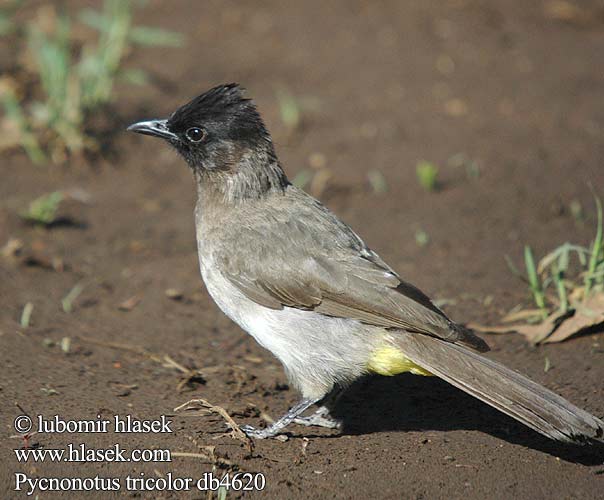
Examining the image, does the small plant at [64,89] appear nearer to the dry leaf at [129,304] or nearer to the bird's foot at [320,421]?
the dry leaf at [129,304]

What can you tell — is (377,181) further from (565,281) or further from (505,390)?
(505,390)

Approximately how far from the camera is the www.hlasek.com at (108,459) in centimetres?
409

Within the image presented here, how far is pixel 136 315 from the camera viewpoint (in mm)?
6086

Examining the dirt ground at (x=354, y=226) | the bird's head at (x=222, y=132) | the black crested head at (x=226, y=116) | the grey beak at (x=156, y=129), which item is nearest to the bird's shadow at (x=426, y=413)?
the dirt ground at (x=354, y=226)

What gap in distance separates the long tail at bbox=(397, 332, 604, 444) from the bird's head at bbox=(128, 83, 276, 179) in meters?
1.53

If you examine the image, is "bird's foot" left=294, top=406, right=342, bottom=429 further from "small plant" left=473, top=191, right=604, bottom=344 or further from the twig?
"small plant" left=473, top=191, right=604, bottom=344

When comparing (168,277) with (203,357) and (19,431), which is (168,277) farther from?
(19,431)

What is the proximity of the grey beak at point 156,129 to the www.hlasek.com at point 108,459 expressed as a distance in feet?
6.01

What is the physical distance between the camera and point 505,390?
14.3ft

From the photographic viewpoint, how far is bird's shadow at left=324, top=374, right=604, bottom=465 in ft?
15.1

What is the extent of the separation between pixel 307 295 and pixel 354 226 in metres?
2.50

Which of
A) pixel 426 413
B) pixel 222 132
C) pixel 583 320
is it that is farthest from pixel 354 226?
pixel 426 413

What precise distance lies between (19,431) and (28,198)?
3667 millimetres

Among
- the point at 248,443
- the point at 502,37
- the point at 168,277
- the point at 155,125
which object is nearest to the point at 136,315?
the point at 168,277
